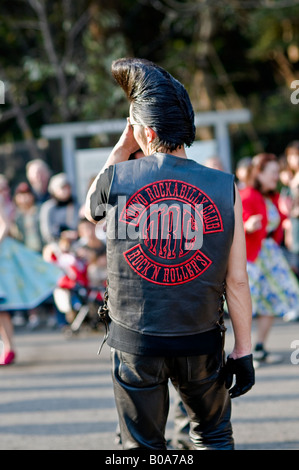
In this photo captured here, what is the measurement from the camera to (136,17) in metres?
17.0

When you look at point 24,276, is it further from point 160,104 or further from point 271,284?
point 160,104

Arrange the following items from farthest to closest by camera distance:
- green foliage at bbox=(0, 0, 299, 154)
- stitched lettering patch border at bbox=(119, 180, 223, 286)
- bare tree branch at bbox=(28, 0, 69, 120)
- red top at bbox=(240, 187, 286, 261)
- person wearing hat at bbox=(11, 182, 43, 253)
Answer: green foliage at bbox=(0, 0, 299, 154) → bare tree branch at bbox=(28, 0, 69, 120) → person wearing hat at bbox=(11, 182, 43, 253) → red top at bbox=(240, 187, 286, 261) → stitched lettering patch border at bbox=(119, 180, 223, 286)

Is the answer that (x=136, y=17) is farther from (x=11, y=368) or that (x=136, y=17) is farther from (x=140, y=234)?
(x=140, y=234)

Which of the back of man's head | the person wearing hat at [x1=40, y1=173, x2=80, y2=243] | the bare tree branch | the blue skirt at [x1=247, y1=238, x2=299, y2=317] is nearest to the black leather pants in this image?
the back of man's head

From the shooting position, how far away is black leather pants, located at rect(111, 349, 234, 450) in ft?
8.08

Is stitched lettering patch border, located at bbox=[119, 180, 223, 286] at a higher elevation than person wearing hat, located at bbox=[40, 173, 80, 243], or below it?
below

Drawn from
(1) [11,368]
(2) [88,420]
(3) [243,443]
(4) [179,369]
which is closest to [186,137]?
(4) [179,369]

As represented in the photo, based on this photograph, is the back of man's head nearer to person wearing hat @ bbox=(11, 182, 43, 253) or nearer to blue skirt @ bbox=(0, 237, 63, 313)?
blue skirt @ bbox=(0, 237, 63, 313)

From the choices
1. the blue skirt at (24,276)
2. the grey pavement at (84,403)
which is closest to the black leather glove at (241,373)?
the grey pavement at (84,403)

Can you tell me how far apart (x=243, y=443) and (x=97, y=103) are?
1169 centimetres

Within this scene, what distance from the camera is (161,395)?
8.18 ft

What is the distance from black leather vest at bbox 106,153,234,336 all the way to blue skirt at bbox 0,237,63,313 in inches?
170

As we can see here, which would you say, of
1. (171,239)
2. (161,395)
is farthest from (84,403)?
(171,239)

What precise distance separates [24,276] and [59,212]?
194 cm
